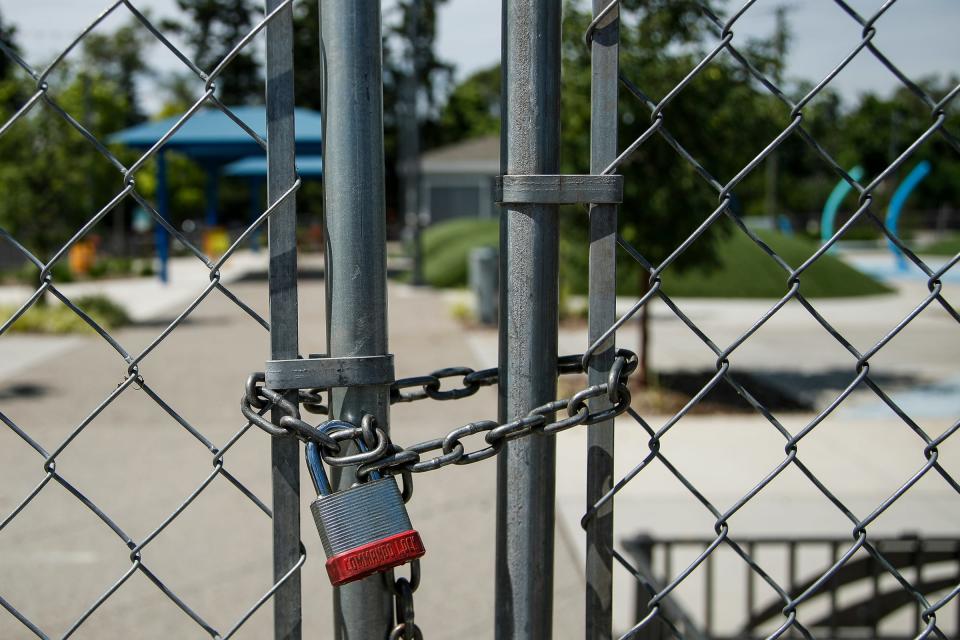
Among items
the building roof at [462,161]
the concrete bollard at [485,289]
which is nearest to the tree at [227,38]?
the building roof at [462,161]

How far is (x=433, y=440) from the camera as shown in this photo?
3.83 ft

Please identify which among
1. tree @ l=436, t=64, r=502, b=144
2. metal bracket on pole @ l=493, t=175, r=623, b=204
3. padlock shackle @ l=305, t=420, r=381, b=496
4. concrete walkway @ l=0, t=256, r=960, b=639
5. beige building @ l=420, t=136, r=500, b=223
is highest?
tree @ l=436, t=64, r=502, b=144

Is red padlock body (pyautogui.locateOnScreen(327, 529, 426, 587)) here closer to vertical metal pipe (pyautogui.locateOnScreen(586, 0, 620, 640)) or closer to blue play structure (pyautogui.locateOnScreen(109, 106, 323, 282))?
vertical metal pipe (pyautogui.locateOnScreen(586, 0, 620, 640))

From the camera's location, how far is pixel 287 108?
1.15 m

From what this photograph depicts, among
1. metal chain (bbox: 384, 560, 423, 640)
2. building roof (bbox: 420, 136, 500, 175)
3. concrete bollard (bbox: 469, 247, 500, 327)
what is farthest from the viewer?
building roof (bbox: 420, 136, 500, 175)

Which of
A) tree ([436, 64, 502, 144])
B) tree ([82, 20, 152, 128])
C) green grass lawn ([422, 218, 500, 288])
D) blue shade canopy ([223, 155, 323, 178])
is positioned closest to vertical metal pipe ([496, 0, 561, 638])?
green grass lawn ([422, 218, 500, 288])

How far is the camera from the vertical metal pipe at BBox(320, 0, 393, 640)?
44.7 inches

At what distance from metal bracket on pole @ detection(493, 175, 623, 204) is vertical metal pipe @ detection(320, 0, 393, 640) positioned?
0.52 ft

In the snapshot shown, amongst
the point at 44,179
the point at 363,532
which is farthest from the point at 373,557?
the point at 44,179

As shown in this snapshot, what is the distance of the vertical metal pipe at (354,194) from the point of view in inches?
44.7

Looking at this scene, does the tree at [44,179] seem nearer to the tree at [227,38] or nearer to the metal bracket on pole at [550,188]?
the metal bracket on pole at [550,188]

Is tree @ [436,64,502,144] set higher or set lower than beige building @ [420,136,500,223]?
higher

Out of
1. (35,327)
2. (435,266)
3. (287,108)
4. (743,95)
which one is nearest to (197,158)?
(435,266)

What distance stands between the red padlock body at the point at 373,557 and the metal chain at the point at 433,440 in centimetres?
9
